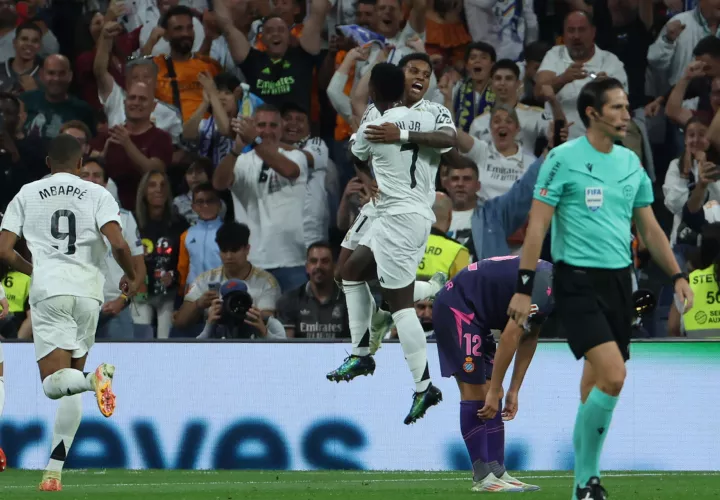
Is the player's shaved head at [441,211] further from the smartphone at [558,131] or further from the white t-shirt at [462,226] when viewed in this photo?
the smartphone at [558,131]

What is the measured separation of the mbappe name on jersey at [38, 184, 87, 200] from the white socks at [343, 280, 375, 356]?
7.56 ft

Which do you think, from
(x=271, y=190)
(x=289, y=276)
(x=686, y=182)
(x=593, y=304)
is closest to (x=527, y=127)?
(x=686, y=182)

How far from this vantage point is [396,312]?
35.2ft

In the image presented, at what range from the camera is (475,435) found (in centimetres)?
955

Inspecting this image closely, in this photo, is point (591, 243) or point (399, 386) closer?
point (591, 243)

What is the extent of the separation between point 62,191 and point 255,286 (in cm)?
453

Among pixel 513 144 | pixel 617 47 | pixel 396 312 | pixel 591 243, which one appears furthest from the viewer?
pixel 617 47

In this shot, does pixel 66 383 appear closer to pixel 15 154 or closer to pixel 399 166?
pixel 399 166

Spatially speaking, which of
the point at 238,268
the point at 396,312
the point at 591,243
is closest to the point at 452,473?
the point at 396,312

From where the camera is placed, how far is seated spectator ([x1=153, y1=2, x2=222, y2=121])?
16.4m

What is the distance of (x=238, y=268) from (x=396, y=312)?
12.6 feet

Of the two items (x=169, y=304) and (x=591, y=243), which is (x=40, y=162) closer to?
(x=169, y=304)

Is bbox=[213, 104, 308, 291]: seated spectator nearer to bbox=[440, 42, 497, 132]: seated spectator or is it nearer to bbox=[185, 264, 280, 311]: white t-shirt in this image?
bbox=[185, 264, 280, 311]: white t-shirt

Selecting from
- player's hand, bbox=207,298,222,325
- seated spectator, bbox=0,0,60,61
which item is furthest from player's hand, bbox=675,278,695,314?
seated spectator, bbox=0,0,60,61
